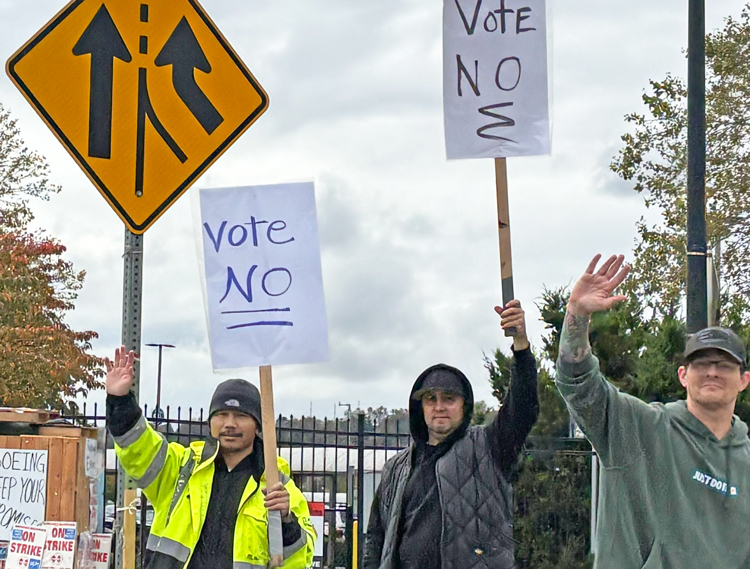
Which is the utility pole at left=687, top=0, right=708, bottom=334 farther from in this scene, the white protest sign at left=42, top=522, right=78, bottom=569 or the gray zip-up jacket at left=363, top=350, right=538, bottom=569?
the white protest sign at left=42, top=522, right=78, bottom=569

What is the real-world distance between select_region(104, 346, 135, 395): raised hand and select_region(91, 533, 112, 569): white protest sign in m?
4.00

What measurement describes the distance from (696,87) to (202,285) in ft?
17.1

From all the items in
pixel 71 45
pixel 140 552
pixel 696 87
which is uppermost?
pixel 696 87

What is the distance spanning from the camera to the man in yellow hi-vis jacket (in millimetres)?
4793

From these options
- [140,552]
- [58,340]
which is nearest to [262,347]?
[140,552]

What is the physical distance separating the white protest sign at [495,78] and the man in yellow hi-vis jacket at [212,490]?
1.50 m

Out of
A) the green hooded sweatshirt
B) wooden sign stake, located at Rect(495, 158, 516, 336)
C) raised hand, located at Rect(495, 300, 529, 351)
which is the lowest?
the green hooded sweatshirt

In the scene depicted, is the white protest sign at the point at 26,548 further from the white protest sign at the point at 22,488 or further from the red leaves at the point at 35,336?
the red leaves at the point at 35,336

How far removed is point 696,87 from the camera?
8.83 m

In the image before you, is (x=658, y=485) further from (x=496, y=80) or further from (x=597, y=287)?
(x=496, y=80)

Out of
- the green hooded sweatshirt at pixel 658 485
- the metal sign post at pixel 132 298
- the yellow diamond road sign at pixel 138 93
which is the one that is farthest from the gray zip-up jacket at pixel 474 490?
the yellow diamond road sign at pixel 138 93

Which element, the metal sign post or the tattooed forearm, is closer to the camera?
the tattooed forearm

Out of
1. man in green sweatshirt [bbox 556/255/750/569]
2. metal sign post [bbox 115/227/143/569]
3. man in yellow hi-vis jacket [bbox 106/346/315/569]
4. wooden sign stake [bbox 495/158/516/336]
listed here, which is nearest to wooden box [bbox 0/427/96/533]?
metal sign post [bbox 115/227/143/569]

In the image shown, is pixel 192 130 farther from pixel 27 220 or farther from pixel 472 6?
pixel 27 220
